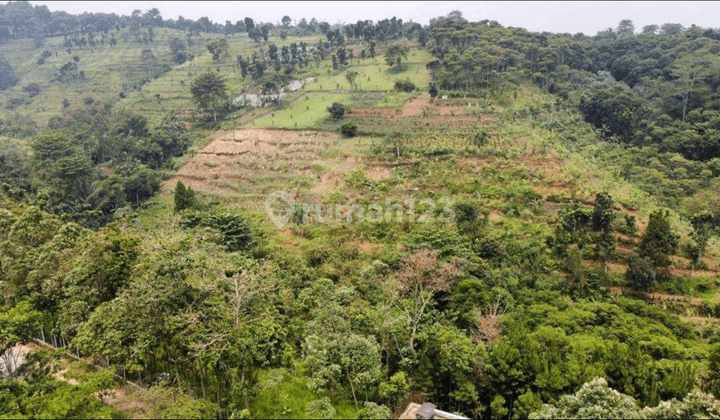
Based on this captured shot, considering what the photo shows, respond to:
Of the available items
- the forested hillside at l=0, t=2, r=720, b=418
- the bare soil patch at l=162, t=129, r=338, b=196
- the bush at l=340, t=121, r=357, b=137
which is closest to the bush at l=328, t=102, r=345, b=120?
the forested hillside at l=0, t=2, r=720, b=418

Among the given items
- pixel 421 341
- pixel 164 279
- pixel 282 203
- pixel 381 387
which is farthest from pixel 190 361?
pixel 282 203

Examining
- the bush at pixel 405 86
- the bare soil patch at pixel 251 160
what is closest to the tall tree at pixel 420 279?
the bare soil patch at pixel 251 160

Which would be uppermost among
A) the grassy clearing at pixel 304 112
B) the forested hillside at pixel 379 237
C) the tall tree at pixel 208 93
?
the tall tree at pixel 208 93

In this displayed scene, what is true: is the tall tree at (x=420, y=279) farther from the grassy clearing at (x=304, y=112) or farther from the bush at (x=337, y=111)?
the grassy clearing at (x=304, y=112)

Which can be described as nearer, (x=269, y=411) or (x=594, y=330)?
(x=269, y=411)

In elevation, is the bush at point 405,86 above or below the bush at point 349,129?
above

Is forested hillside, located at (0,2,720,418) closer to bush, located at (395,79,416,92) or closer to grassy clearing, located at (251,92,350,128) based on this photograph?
bush, located at (395,79,416,92)

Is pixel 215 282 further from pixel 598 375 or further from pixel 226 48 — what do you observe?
pixel 226 48
